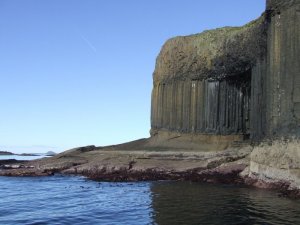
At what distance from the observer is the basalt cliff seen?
63.3ft

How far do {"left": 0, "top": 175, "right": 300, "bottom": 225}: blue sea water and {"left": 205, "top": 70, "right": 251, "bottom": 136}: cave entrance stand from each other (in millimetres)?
8081

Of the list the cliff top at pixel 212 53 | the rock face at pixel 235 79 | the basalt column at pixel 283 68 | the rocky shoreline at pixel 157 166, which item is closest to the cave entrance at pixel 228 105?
the rock face at pixel 235 79

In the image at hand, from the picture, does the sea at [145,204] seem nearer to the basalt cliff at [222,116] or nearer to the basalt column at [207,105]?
the basalt cliff at [222,116]

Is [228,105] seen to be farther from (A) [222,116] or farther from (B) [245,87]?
(B) [245,87]

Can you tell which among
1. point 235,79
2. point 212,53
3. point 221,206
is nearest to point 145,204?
point 221,206

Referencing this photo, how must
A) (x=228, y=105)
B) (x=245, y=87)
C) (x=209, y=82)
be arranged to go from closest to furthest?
(x=245, y=87) < (x=228, y=105) < (x=209, y=82)

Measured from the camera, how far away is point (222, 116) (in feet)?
101

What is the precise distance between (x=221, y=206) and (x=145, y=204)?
2.87 meters

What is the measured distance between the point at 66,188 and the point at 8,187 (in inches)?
152

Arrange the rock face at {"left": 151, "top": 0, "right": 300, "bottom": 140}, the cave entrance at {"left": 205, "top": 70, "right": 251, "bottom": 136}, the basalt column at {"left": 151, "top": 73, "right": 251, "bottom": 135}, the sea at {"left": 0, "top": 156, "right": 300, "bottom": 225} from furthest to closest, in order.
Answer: the basalt column at {"left": 151, "top": 73, "right": 251, "bottom": 135}
the cave entrance at {"left": 205, "top": 70, "right": 251, "bottom": 136}
the rock face at {"left": 151, "top": 0, "right": 300, "bottom": 140}
the sea at {"left": 0, "top": 156, "right": 300, "bottom": 225}

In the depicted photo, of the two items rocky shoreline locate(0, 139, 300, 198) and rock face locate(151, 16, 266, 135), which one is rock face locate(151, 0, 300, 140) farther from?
rocky shoreline locate(0, 139, 300, 198)

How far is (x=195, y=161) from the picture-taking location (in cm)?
2717

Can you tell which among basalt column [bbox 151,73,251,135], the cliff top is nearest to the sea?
basalt column [bbox 151,73,251,135]

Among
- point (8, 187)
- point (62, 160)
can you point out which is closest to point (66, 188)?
point (8, 187)
